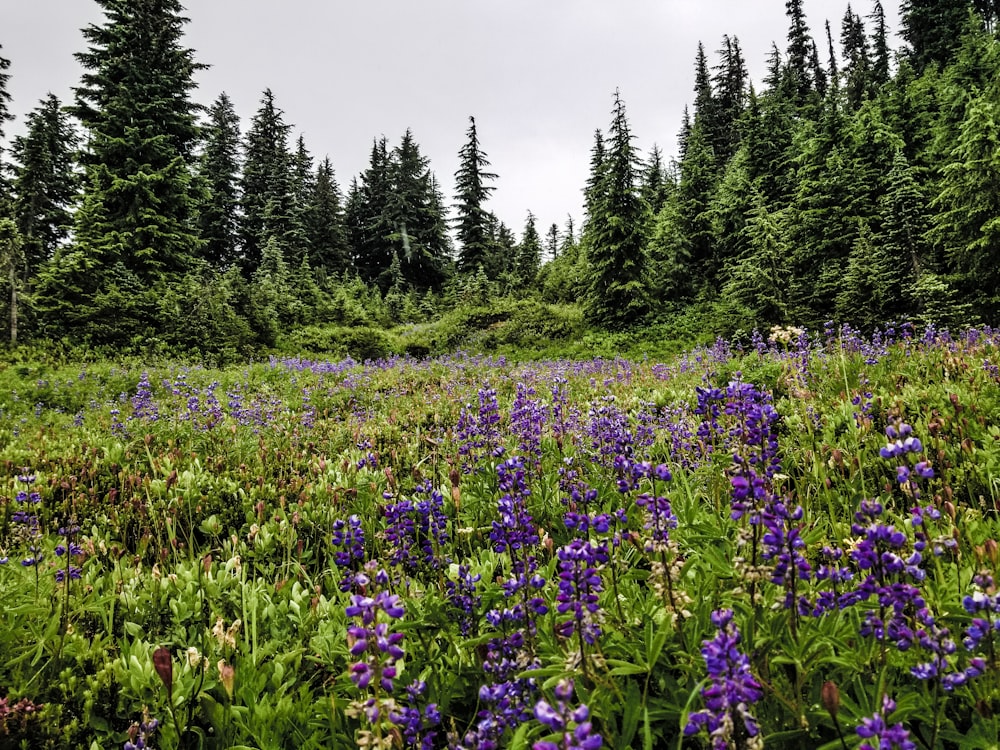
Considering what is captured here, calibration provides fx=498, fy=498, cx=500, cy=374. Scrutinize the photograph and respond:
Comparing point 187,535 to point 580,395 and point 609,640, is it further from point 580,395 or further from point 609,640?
point 580,395

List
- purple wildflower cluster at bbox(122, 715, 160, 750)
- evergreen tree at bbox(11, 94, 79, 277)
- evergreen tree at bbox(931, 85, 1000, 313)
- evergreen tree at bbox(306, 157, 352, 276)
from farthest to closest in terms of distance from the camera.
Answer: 1. evergreen tree at bbox(306, 157, 352, 276)
2. evergreen tree at bbox(11, 94, 79, 277)
3. evergreen tree at bbox(931, 85, 1000, 313)
4. purple wildflower cluster at bbox(122, 715, 160, 750)

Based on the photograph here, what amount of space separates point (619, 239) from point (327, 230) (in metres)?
31.0

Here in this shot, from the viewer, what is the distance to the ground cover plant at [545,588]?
142 cm

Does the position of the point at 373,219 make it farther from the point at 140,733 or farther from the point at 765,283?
the point at 140,733

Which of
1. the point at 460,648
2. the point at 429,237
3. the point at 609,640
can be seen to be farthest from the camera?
the point at 429,237

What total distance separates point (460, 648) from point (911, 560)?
153 centimetres

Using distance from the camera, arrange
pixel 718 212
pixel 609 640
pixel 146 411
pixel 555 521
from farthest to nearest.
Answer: pixel 718 212 → pixel 146 411 → pixel 555 521 → pixel 609 640

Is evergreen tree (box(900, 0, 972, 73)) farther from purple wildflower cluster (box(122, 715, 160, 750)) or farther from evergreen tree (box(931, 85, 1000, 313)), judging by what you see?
purple wildflower cluster (box(122, 715, 160, 750))

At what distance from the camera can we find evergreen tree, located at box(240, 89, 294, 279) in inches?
1449

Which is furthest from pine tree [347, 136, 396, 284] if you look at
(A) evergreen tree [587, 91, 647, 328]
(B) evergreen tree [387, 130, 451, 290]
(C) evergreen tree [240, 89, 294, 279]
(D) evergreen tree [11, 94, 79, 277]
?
(A) evergreen tree [587, 91, 647, 328]

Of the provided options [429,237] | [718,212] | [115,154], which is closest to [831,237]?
[718,212]

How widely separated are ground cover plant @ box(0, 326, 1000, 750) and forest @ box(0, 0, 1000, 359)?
10318 mm

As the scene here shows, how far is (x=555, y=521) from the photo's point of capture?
3.31m

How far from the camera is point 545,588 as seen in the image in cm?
228
